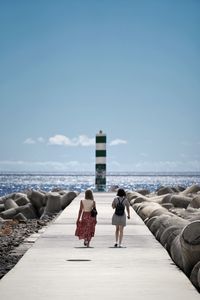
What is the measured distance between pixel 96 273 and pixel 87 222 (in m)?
3.64

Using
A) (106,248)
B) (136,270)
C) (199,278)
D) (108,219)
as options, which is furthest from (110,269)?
(108,219)

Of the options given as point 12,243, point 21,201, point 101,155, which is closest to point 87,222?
point 12,243

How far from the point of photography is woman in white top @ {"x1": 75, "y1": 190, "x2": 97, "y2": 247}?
12.4 m

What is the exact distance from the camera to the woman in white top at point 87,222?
12391 mm

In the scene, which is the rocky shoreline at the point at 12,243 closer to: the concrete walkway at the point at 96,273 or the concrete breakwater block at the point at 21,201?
the concrete walkway at the point at 96,273

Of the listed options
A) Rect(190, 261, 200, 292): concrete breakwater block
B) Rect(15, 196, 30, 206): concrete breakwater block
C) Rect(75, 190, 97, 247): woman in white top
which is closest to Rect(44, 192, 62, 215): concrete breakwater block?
Rect(15, 196, 30, 206): concrete breakwater block

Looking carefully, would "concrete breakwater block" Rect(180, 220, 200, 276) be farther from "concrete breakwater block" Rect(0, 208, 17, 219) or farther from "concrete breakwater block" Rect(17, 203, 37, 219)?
"concrete breakwater block" Rect(17, 203, 37, 219)

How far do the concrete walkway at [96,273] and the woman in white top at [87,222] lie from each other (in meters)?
0.20

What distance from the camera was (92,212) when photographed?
12.7 metres

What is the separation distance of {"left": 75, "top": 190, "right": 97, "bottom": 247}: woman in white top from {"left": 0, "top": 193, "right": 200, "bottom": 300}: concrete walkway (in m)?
0.20

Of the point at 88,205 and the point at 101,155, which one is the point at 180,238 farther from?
the point at 101,155

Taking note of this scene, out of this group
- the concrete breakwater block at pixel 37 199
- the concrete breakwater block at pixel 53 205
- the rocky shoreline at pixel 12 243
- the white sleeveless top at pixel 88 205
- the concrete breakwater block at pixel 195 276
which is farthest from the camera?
the concrete breakwater block at pixel 37 199

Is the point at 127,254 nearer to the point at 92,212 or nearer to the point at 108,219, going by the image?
the point at 92,212

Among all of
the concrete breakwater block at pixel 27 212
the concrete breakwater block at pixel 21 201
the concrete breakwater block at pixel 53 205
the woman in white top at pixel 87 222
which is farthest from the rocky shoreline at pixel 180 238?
the concrete breakwater block at pixel 21 201
